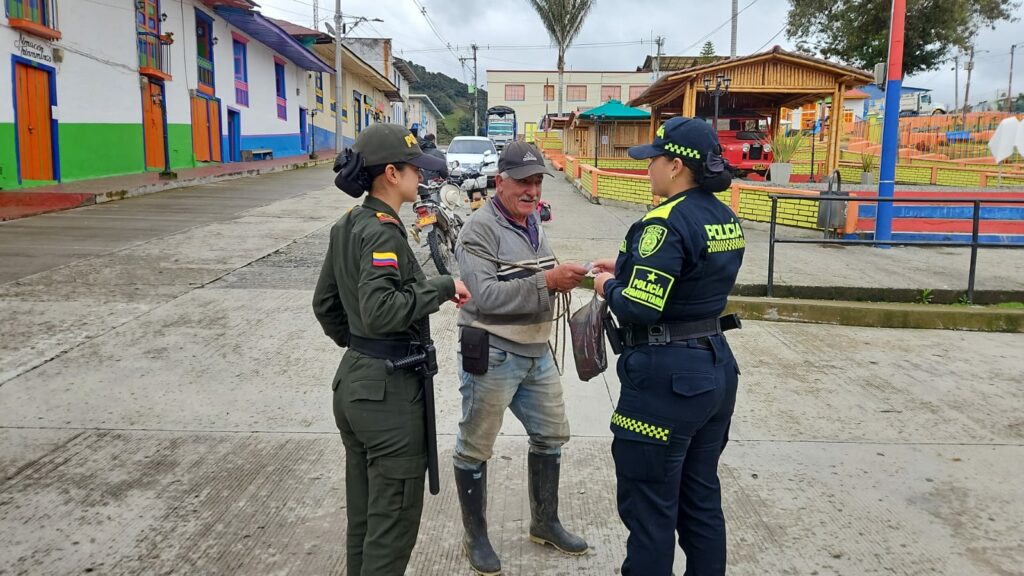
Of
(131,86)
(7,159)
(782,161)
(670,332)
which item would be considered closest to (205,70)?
(131,86)

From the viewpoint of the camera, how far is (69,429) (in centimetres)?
439

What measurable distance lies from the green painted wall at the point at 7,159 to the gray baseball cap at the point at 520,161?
14271 mm

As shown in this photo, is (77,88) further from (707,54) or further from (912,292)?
(707,54)

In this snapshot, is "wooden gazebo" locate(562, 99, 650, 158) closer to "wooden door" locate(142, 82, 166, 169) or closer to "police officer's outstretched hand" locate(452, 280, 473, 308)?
"wooden door" locate(142, 82, 166, 169)

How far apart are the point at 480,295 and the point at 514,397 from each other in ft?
1.64

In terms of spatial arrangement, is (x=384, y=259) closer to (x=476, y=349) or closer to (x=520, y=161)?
(x=476, y=349)

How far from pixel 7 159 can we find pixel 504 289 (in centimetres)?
1460

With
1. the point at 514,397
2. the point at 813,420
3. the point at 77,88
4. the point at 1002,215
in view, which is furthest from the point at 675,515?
the point at 77,88

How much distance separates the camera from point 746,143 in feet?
64.7

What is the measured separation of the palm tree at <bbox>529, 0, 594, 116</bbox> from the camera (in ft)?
151

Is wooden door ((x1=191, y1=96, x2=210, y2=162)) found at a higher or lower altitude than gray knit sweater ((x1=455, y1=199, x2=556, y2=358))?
higher

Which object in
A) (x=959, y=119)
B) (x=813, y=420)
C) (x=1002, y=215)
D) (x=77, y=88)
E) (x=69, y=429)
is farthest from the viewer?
(x=959, y=119)

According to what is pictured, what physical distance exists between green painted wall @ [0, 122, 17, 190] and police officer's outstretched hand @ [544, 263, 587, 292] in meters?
14.5

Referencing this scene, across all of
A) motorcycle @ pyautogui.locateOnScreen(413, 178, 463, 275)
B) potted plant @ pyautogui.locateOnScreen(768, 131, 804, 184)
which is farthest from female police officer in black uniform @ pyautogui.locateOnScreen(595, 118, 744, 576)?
potted plant @ pyautogui.locateOnScreen(768, 131, 804, 184)
